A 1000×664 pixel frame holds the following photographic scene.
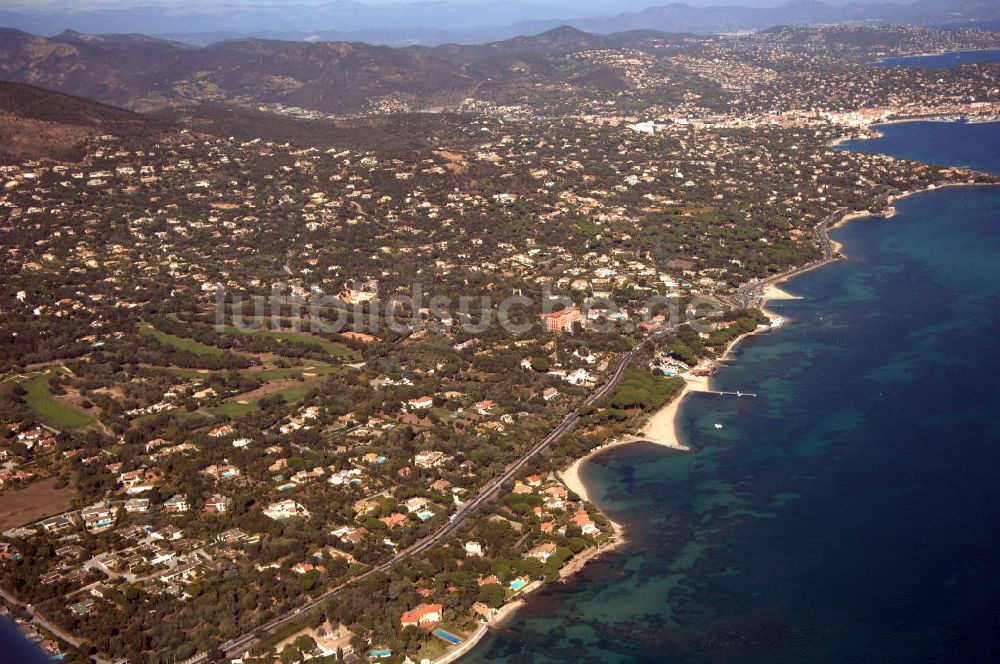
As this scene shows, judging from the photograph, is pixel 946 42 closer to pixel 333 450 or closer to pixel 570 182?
pixel 570 182

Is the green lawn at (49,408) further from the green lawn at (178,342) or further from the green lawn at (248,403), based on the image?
the green lawn at (178,342)

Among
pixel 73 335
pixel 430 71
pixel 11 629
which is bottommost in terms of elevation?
pixel 11 629

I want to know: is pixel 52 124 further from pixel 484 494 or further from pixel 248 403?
pixel 484 494

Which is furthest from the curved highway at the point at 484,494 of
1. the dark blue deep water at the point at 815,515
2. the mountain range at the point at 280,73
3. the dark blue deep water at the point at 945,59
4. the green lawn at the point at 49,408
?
the dark blue deep water at the point at 945,59

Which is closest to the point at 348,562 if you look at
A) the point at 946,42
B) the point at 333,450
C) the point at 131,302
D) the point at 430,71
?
the point at 333,450

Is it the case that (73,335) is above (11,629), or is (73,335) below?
above
